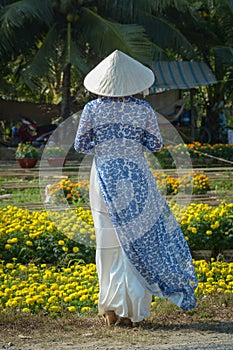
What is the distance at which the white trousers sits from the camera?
4.87m

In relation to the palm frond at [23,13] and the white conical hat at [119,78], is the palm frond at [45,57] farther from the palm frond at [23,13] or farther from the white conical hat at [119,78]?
the white conical hat at [119,78]

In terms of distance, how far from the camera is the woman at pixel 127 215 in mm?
4891

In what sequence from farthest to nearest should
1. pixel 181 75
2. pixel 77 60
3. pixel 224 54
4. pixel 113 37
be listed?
pixel 181 75 → pixel 224 54 → pixel 77 60 → pixel 113 37

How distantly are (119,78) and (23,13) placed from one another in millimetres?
11655

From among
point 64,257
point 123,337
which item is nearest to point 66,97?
point 64,257

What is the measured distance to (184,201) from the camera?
9.02 meters

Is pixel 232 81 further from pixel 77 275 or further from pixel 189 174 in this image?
pixel 77 275

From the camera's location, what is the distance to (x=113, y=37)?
1565 centimetres

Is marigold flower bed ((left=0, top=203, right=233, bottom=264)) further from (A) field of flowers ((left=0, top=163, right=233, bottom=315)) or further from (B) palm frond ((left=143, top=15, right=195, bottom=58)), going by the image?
(B) palm frond ((left=143, top=15, right=195, bottom=58))

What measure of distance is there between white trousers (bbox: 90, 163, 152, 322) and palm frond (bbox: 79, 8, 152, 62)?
10.5 metres

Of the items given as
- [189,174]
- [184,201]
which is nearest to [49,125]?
[189,174]

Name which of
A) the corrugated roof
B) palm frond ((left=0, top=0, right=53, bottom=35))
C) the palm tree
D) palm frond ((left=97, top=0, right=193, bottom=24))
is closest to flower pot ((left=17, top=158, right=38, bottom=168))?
the palm tree

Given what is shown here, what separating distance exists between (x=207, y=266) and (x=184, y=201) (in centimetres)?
274

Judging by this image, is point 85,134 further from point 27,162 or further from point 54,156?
point 27,162
